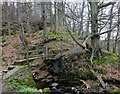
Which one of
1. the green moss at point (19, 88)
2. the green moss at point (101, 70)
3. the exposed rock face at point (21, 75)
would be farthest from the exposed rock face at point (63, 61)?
the green moss at point (19, 88)

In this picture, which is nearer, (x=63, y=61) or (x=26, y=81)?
(x=26, y=81)

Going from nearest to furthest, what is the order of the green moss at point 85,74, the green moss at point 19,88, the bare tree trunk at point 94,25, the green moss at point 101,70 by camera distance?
the green moss at point 19,88
the green moss at point 85,74
the green moss at point 101,70
the bare tree trunk at point 94,25

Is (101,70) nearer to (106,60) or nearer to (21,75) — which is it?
(106,60)

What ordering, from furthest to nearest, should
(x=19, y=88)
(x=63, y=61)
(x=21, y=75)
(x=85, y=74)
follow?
(x=63, y=61) → (x=85, y=74) → (x=21, y=75) → (x=19, y=88)

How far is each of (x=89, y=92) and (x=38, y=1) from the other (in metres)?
7.79

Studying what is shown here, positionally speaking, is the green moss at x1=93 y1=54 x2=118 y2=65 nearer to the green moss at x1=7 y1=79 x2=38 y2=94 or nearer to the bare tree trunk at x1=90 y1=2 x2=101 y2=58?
the bare tree trunk at x1=90 y1=2 x2=101 y2=58

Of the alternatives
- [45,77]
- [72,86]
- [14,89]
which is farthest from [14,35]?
[14,89]

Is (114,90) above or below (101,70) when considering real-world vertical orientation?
below

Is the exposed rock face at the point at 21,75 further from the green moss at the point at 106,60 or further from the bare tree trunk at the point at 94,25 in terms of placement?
the bare tree trunk at the point at 94,25

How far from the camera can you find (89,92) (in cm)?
830

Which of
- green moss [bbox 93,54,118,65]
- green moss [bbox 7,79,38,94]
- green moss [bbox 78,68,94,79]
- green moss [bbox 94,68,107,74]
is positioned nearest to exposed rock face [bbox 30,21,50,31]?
green moss [bbox 93,54,118,65]

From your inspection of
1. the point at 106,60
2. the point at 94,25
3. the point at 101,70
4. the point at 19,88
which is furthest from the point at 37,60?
the point at 19,88

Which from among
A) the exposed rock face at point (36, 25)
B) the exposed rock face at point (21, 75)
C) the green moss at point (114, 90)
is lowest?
the green moss at point (114, 90)

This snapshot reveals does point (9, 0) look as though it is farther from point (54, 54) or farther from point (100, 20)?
point (100, 20)
